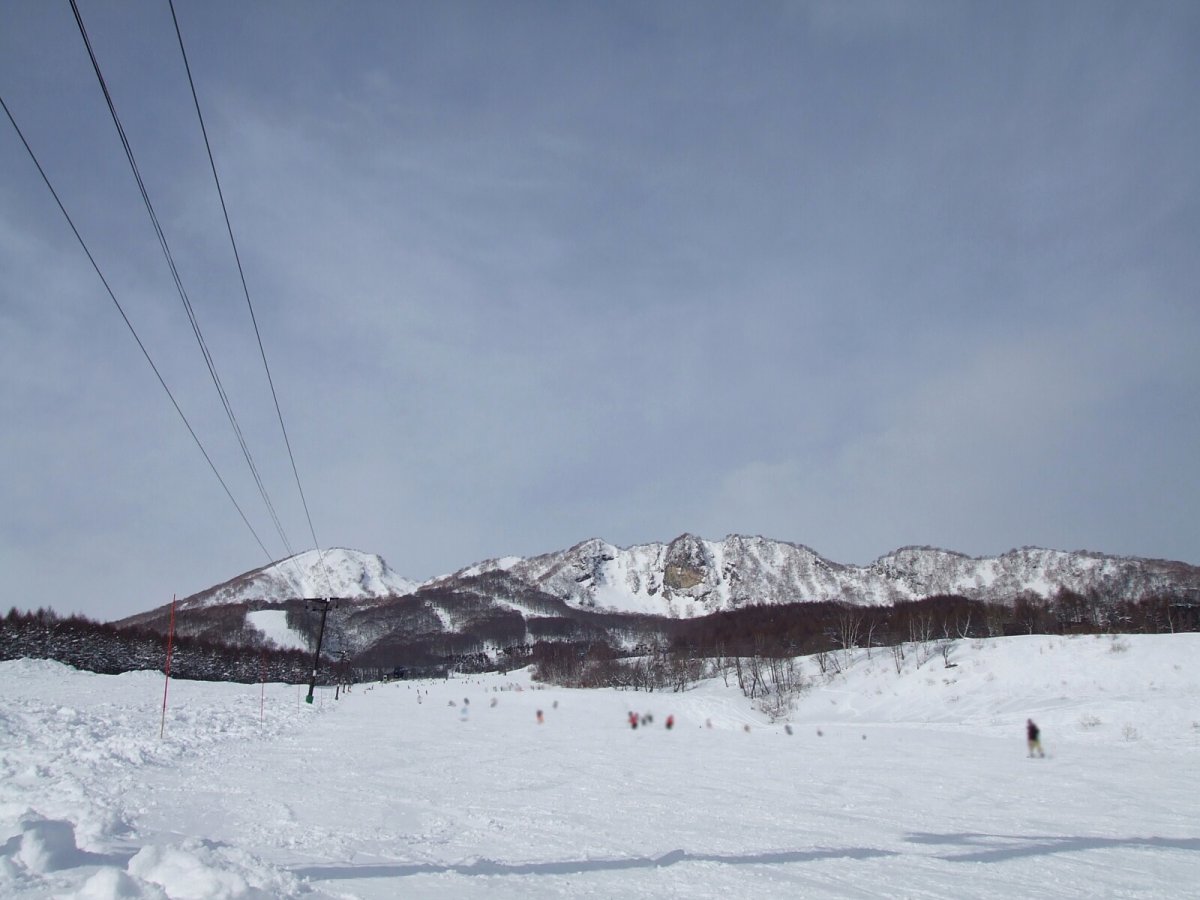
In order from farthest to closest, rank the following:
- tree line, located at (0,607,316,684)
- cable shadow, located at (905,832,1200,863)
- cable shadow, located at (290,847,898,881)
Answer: tree line, located at (0,607,316,684), cable shadow, located at (905,832,1200,863), cable shadow, located at (290,847,898,881)

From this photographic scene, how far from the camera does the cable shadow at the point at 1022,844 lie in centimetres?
901

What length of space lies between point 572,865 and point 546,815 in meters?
3.13

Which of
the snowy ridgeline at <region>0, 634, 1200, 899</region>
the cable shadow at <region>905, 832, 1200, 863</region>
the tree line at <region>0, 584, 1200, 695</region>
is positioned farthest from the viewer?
the tree line at <region>0, 584, 1200, 695</region>

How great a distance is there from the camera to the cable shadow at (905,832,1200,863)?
901 cm

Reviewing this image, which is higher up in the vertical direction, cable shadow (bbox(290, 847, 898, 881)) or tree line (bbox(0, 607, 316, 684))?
cable shadow (bbox(290, 847, 898, 881))

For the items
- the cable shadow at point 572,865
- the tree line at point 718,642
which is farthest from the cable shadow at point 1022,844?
the tree line at point 718,642

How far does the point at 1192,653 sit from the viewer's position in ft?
168

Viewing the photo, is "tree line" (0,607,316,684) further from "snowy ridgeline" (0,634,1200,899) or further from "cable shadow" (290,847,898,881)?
"cable shadow" (290,847,898,881)

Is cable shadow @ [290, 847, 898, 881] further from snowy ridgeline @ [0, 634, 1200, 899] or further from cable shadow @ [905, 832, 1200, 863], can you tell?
cable shadow @ [905, 832, 1200, 863]

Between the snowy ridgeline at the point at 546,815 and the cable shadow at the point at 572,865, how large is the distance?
5cm

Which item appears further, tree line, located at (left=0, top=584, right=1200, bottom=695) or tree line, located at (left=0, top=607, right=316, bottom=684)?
tree line, located at (left=0, top=584, right=1200, bottom=695)

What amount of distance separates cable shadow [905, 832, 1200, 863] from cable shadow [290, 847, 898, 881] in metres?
1.26

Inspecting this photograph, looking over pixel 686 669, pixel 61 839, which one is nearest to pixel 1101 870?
pixel 61 839

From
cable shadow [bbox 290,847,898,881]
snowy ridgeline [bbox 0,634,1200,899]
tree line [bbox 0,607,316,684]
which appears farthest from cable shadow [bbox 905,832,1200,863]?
tree line [bbox 0,607,316,684]
